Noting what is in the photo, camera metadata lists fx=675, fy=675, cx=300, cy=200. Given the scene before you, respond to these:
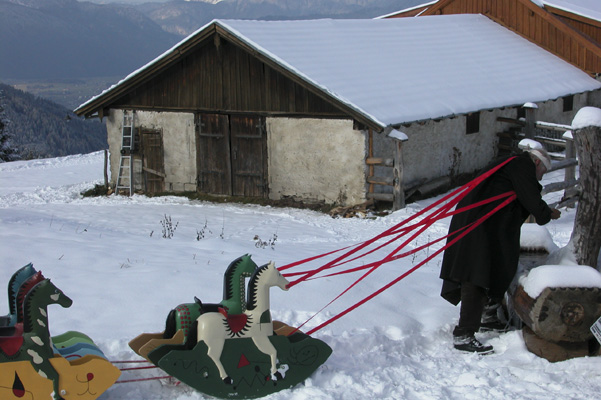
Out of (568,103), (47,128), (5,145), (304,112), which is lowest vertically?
(5,145)

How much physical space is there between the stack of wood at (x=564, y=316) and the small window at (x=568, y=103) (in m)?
17.0

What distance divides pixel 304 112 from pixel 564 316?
33.3 ft

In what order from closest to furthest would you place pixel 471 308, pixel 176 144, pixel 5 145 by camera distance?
pixel 471 308
pixel 176 144
pixel 5 145

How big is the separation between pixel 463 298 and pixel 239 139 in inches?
427

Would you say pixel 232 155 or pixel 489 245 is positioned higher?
pixel 232 155

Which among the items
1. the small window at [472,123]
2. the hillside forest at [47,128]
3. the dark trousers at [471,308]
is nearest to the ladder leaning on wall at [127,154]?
the small window at [472,123]

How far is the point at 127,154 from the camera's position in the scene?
17328 mm

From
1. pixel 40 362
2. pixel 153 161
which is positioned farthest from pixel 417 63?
pixel 40 362

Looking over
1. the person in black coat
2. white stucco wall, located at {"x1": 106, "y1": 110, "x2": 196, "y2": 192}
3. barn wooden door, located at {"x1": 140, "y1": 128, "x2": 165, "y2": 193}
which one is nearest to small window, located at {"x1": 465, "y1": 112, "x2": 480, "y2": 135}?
white stucco wall, located at {"x1": 106, "y1": 110, "x2": 196, "y2": 192}

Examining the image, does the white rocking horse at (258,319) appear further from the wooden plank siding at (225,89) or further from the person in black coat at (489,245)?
the wooden plank siding at (225,89)

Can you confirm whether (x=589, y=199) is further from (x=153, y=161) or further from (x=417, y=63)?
(x=153, y=161)

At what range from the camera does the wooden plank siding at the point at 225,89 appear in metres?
14.7

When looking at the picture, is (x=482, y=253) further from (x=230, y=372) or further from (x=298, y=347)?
(x=230, y=372)

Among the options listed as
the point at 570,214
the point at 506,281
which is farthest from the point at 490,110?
the point at 506,281
